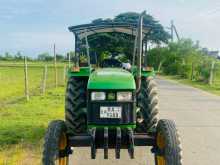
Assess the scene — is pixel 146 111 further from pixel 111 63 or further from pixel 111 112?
pixel 111 63

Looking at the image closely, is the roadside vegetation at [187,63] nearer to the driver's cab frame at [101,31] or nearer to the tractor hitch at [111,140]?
the driver's cab frame at [101,31]

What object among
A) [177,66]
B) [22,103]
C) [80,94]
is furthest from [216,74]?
[80,94]

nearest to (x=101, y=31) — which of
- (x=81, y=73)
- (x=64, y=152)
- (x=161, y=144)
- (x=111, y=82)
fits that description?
(x=81, y=73)

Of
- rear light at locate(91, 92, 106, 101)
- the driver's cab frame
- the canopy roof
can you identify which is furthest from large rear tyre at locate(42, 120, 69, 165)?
the canopy roof

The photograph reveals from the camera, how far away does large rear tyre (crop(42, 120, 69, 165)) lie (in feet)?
16.7

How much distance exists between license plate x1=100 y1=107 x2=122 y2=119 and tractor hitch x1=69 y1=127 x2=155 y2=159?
0.17 m

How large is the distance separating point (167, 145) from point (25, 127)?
4834mm

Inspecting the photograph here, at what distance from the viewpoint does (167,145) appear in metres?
5.12

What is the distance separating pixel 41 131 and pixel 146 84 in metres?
3.30

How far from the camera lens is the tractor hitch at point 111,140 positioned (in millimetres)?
5098

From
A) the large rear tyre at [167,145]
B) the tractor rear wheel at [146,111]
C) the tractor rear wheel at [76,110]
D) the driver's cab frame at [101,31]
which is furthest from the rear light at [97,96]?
the driver's cab frame at [101,31]

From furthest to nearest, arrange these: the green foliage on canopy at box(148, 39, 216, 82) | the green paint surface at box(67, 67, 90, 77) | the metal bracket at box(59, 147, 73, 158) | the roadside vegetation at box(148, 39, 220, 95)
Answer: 1. the green foliage on canopy at box(148, 39, 216, 82)
2. the roadside vegetation at box(148, 39, 220, 95)
3. the green paint surface at box(67, 67, 90, 77)
4. the metal bracket at box(59, 147, 73, 158)

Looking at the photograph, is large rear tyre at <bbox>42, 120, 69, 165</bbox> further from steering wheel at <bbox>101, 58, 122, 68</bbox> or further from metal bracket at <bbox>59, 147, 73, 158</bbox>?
steering wheel at <bbox>101, 58, 122, 68</bbox>

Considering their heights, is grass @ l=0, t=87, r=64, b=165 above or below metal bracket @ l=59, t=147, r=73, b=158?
below
